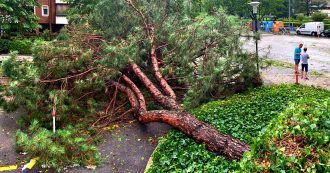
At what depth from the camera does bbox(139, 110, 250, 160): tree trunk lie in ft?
25.0

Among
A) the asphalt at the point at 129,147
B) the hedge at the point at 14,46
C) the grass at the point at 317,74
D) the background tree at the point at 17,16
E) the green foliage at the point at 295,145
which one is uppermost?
the background tree at the point at 17,16

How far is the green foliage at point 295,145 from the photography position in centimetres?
396

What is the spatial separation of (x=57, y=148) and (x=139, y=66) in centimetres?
597

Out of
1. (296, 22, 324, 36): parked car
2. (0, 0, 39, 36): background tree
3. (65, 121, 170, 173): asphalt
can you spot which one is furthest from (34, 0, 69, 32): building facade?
(65, 121, 170, 173): asphalt

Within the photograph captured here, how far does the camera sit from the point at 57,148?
7898 millimetres

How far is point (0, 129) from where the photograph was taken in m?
11.2

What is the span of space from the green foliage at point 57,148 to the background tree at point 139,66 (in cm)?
190

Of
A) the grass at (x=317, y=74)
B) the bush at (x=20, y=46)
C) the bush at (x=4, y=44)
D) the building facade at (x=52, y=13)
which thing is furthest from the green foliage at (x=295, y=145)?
the building facade at (x=52, y=13)

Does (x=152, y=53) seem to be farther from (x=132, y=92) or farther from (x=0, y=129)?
(x=0, y=129)

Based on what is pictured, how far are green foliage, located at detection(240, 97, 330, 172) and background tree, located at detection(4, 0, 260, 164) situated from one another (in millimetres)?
4120

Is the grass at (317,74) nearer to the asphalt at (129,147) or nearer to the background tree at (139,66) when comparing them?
the background tree at (139,66)

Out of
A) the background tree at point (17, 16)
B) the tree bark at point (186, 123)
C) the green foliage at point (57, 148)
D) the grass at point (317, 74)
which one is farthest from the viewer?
the background tree at point (17, 16)

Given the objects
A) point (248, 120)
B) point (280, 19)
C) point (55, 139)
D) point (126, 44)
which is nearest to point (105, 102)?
point (126, 44)

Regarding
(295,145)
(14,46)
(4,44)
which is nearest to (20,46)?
(14,46)
